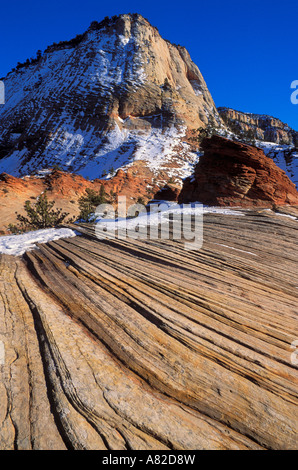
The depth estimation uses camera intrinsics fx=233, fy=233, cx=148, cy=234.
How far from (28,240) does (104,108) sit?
51966mm

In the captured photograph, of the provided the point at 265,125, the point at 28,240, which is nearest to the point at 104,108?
the point at 28,240

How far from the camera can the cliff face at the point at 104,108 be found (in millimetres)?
44938

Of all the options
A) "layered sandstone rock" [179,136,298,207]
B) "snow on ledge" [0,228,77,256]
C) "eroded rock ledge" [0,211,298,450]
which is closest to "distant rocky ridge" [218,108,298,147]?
"layered sandstone rock" [179,136,298,207]

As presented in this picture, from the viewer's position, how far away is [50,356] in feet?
8.63

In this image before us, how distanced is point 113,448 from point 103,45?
256ft

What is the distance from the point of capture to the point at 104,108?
51156 mm

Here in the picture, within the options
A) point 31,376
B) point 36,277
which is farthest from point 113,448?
point 36,277

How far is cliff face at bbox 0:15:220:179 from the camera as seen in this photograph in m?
44.9

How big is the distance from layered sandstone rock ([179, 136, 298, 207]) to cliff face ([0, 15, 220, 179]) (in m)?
25.4

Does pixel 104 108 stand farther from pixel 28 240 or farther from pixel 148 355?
pixel 148 355

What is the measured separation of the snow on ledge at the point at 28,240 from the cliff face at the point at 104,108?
31.1 meters

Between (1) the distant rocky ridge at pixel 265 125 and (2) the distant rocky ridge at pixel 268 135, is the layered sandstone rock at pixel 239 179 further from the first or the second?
(1) the distant rocky ridge at pixel 265 125

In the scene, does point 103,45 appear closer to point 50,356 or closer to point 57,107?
point 57,107

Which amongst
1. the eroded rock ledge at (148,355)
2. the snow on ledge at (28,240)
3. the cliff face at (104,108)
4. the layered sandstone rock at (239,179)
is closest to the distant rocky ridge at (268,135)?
→ the cliff face at (104,108)
